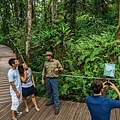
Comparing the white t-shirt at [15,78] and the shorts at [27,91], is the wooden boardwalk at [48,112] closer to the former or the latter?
the shorts at [27,91]

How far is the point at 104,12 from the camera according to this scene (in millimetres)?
15258

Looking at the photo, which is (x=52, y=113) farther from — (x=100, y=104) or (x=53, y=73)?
(x=100, y=104)

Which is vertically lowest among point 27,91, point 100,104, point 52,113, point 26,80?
point 52,113

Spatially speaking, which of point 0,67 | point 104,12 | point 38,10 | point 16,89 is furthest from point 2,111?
point 38,10

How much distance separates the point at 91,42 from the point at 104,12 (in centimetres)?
665

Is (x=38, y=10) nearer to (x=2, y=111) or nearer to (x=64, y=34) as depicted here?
(x=64, y=34)

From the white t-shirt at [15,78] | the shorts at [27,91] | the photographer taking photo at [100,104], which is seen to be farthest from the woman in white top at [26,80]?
the photographer taking photo at [100,104]

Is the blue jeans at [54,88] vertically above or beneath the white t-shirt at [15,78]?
beneath

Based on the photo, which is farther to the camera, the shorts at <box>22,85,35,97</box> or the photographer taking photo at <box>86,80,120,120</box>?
the shorts at <box>22,85,35,97</box>

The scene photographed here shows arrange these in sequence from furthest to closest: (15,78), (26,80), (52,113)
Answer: (52,113) → (26,80) → (15,78)

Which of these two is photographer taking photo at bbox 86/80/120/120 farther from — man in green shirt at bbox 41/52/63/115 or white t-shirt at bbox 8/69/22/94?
man in green shirt at bbox 41/52/63/115

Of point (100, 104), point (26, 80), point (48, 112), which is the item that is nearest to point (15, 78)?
point (26, 80)

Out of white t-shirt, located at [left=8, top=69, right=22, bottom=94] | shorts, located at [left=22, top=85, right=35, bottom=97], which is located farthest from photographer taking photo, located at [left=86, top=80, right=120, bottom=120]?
shorts, located at [left=22, top=85, right=35, bottom=97]

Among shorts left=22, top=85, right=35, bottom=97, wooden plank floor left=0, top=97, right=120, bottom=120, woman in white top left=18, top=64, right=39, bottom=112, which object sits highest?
woman in white top left=18, top=64, right=39, bottom=112
